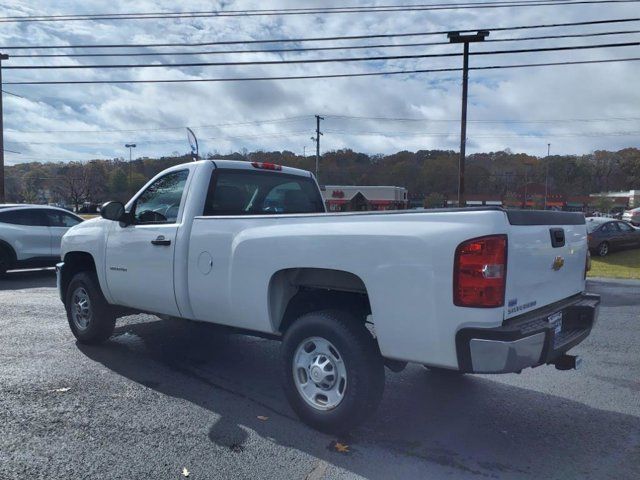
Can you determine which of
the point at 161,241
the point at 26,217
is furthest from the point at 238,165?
the point at 26,217

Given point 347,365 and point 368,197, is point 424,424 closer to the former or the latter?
point 347,365

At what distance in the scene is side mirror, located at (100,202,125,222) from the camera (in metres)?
5.26

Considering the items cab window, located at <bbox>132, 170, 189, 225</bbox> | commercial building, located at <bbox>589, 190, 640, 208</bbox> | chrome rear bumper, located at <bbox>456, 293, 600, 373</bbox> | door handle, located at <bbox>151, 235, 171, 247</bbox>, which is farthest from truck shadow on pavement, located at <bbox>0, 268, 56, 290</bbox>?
commercial building, located at <bbox>589, 190, 640, 208</bbox>

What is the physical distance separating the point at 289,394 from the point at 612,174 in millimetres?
109616

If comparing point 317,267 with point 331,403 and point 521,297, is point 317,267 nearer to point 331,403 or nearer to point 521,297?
point 331,403

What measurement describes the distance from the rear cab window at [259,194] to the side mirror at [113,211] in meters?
1.10

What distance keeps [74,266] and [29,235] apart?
275 inches

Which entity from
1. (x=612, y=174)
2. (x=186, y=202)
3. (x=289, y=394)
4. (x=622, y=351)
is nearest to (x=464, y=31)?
(x=622, y=351)

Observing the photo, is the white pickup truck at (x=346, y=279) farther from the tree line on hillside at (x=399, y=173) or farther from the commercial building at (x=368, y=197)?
the commercial building at (x=368, y=197)

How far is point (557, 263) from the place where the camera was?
3.72 m

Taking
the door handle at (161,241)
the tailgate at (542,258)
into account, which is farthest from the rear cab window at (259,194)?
the tailgate at (542,258)

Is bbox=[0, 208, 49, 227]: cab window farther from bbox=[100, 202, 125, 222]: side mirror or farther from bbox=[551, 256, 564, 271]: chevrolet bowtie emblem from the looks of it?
bbox=[551, 256, 564, 271]: chevrolet bowtie emblem

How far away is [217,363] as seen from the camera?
5641mm

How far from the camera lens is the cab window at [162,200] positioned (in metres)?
5.06
